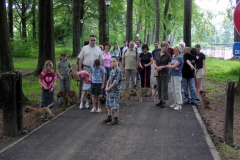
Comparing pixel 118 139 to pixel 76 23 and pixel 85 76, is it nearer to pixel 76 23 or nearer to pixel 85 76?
pixel 85 76

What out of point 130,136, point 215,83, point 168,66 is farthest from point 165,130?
point 215,83

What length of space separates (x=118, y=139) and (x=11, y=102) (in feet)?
7.71

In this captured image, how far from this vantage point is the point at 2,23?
9.96 metres

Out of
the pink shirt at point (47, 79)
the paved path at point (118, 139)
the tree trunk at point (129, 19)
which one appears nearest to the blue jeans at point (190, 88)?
the paved path at point (118, 139)

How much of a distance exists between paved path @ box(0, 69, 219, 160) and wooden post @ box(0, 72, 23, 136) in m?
0.40

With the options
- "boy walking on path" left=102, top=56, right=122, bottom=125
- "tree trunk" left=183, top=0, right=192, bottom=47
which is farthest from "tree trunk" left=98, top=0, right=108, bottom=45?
"boy walking on path" left=102, top=56, right=122, bottom=125

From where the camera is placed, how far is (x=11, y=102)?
6934mm

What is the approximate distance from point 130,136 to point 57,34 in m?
40.7

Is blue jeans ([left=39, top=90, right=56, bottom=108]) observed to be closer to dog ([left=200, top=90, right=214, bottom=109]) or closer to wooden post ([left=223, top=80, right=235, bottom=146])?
dog ([left=200, top=90, right=214, bottom=109])

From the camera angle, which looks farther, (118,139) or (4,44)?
(4,44)

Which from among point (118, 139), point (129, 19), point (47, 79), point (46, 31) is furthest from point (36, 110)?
point (129, 19)

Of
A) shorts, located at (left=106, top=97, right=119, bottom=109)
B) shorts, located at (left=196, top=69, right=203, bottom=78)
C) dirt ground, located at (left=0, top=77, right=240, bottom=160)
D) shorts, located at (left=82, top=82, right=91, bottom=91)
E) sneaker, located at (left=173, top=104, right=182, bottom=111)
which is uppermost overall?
shorts, located at (left=196, top=69, right=203, bottom=78)

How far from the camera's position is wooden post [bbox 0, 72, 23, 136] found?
22.7 ft

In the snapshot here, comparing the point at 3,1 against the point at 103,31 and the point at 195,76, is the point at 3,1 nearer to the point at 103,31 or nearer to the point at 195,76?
the point at 195,76
